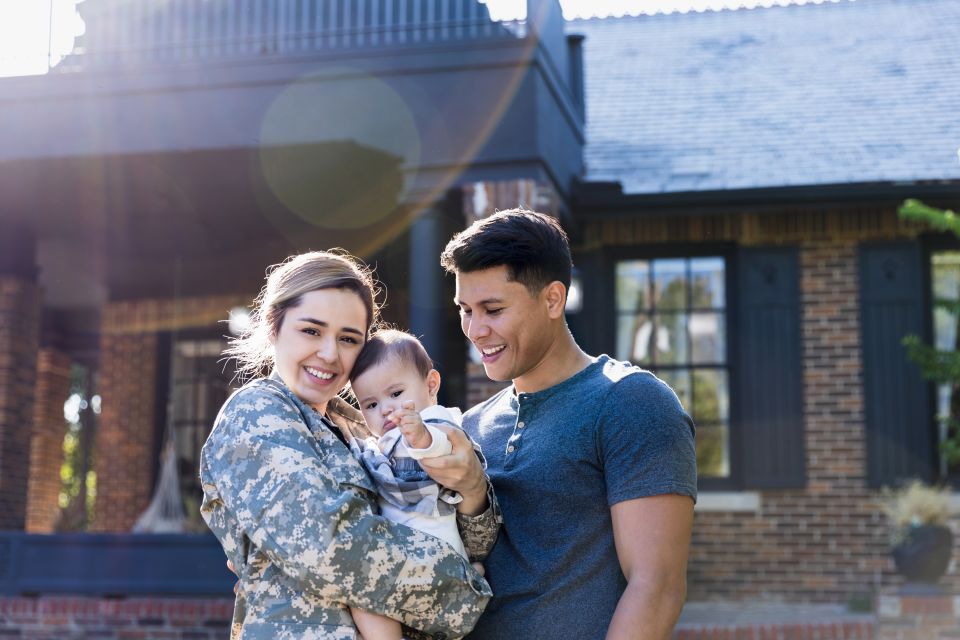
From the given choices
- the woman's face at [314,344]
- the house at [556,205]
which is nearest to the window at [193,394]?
the house at [556,205]

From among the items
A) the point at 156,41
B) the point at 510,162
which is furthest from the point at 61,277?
the point at 510,162

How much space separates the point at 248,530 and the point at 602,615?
805 millimetres

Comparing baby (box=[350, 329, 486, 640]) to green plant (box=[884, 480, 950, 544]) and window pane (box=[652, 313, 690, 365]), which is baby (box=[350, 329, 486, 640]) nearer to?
green plant (box=[884, 480, 950, 544])

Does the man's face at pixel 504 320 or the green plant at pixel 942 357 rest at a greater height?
the green plant at pixel 942 357

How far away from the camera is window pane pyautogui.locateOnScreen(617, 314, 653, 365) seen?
29.7 feet

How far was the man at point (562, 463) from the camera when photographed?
7.79ft

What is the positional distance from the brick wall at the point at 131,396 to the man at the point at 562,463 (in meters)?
8.65

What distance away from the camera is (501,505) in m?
2.67

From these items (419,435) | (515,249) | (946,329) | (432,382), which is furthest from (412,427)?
(946,329)

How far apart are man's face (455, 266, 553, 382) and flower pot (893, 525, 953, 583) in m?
5.78

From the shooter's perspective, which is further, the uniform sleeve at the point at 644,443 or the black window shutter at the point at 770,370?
the black window shutter at the point at 770,370

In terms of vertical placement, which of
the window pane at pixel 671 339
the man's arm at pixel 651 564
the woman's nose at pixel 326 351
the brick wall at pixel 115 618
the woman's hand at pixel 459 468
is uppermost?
the window pane at pixel 671 339

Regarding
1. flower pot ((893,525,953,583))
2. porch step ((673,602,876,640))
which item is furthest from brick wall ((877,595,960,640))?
flower pot ((893,525,953,583))

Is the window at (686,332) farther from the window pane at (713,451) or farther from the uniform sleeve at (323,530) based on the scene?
the uniform sleeve at (323,530)
